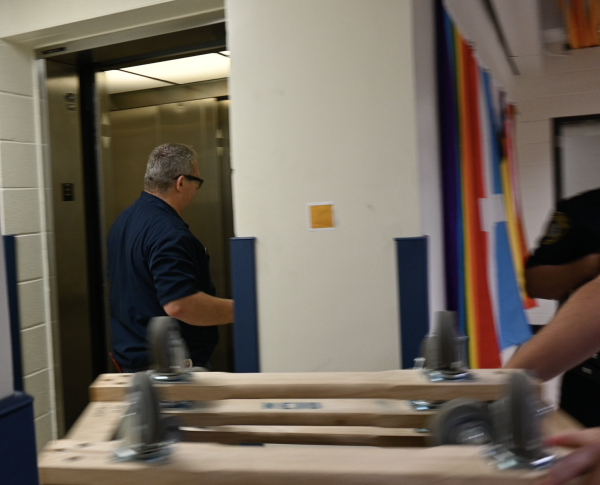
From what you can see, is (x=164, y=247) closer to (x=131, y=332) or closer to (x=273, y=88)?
(x=131, y=332)

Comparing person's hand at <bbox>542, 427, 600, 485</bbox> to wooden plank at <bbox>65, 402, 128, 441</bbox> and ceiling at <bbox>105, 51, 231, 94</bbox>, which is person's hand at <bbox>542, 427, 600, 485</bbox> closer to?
wooden plank at <bbox>65, 402, 128, 441</bbox>

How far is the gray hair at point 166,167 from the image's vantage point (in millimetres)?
2529

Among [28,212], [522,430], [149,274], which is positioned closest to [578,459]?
[522,430]

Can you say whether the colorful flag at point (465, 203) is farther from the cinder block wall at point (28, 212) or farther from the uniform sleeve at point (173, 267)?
the cinder block wall at point (28, 212)

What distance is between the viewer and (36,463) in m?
0.60

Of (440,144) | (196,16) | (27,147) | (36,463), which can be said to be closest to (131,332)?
(27,147)

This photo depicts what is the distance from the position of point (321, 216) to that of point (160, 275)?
722mm

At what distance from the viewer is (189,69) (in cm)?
313

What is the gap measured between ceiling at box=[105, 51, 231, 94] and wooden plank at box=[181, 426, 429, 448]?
2.46 m

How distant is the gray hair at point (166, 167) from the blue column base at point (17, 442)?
1984 millimetres

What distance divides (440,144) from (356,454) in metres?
1.88

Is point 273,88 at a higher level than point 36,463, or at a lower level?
higher

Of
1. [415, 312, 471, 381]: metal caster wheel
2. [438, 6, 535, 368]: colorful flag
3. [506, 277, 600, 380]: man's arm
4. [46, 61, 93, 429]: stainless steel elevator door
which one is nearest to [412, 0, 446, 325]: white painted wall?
[438, 6, 535, 368]: colorful flag

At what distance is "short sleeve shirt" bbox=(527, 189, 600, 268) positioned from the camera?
1.44 meters
